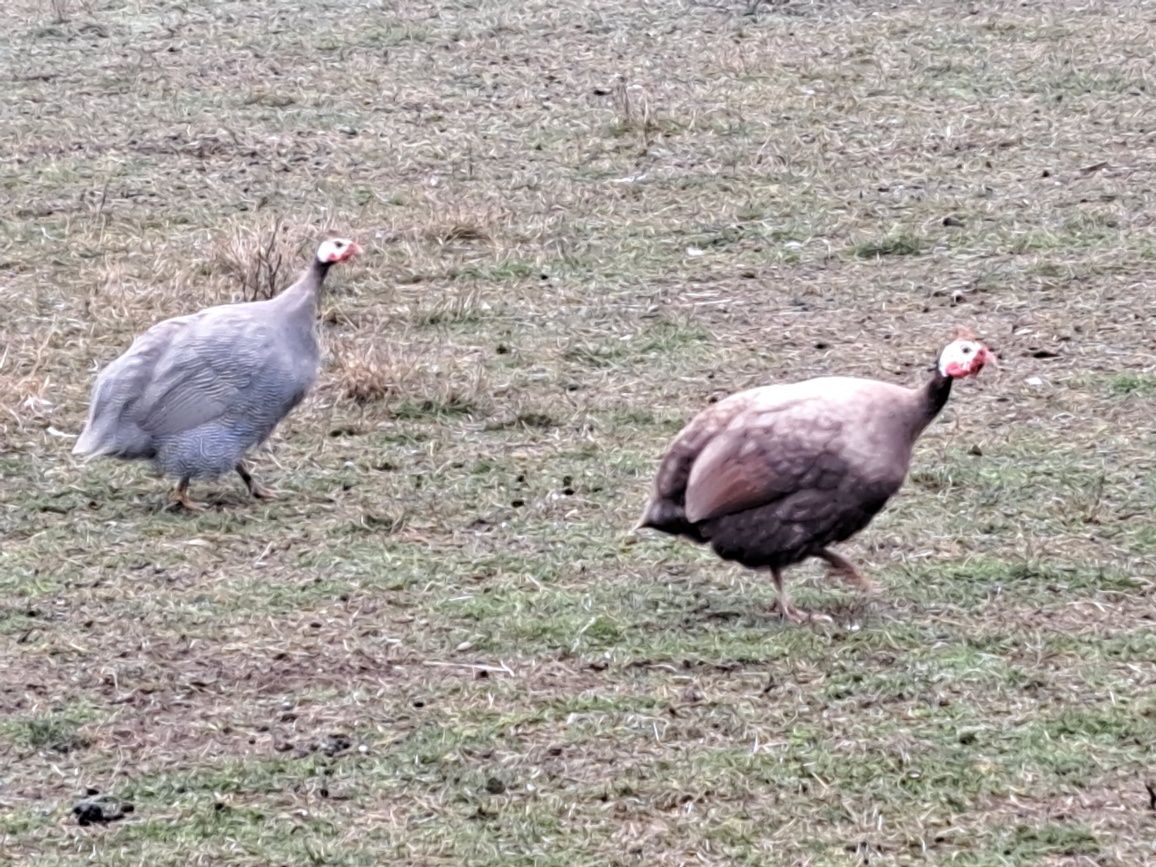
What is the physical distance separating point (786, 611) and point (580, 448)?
61.2 inches

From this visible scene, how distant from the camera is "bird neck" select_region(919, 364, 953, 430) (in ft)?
16.7

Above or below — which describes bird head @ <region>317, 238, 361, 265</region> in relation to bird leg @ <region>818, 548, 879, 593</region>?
above

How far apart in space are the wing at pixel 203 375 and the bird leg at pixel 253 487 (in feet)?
0.87

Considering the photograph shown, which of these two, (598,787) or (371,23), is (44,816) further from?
(371,23)

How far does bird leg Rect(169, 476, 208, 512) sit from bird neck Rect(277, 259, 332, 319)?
24.5 inches


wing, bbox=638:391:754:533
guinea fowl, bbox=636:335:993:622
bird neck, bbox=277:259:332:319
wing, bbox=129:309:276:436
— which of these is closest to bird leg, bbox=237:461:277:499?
wing, bbox=129:309:276:436

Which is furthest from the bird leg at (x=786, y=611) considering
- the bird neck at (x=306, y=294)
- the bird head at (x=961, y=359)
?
the bird neck at (x=306, y=294)

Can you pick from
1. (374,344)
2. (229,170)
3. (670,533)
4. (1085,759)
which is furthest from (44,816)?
(229,170)

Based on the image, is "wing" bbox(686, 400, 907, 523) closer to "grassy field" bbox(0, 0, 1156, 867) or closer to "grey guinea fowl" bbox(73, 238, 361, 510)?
"grassy field" bbox(0, 0, 1156, 867)

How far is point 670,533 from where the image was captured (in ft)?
17.5

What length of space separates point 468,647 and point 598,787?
861 mm

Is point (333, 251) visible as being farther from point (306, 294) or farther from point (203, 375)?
point (203, 375)

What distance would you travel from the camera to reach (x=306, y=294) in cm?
629

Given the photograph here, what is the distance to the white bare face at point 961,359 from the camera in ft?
16.7
